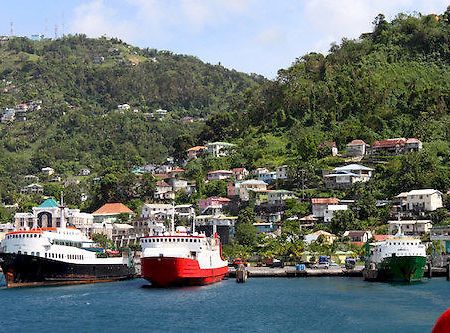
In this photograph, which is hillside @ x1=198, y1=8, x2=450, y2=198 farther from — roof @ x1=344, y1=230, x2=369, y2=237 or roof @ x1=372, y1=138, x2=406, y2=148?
roof @ x1=344, y1=230, x2=369, y2=237

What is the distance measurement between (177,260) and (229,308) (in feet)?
49.4

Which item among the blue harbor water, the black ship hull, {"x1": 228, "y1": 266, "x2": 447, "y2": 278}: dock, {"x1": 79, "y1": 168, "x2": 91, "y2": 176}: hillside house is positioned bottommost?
the blue harbor water

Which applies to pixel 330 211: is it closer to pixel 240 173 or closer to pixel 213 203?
pixel 213 203

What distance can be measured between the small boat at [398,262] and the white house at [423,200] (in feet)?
110

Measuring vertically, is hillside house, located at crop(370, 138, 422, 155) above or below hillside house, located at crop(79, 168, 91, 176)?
below

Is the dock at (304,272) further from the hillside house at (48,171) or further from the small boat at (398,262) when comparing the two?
the hillside house at (48,171)

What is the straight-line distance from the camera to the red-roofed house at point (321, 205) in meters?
127

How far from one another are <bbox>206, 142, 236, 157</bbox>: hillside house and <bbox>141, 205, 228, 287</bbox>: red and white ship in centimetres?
7543

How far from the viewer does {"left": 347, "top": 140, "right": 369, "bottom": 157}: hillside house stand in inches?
5773

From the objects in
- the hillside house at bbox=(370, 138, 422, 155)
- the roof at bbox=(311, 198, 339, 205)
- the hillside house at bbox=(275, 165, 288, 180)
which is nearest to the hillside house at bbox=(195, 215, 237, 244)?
the roof at bbox=(311, 198, 339, 205)

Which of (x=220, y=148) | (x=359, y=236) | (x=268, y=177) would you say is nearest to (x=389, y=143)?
(x=268, y=177)

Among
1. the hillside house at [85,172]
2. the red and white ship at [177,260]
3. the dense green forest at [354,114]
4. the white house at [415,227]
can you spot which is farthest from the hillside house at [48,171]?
the red and white ship at [177,260]

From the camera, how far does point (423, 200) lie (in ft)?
408

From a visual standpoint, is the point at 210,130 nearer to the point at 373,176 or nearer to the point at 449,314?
the point at 373,176
